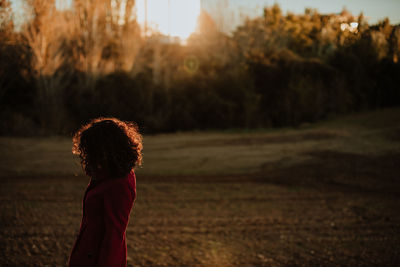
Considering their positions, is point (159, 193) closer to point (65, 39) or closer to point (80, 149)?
point (80, 149)

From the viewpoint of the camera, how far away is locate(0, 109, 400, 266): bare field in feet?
15.1

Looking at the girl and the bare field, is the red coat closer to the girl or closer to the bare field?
the girl

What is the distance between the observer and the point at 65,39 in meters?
19.8

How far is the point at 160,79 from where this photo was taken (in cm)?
2172

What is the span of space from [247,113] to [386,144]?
8.34 metres

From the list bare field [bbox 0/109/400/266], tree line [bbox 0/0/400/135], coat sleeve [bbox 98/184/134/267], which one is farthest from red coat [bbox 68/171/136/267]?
tree line [bbox 0/0/400/135]

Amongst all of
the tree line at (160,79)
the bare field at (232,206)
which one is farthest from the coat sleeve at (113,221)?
the tree line at (160,79)

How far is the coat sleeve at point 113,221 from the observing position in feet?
6.45

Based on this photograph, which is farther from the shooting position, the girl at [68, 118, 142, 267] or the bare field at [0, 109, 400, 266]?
the bare field at [0, 109, 400, 266]

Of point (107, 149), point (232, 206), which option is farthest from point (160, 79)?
point (107, 149)

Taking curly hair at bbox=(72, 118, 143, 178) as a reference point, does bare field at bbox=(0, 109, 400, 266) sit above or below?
below

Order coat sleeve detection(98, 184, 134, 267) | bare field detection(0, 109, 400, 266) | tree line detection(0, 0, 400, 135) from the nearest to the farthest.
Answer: coat sleeve detection(98, 184, 134, 267), bare field detection(0, 109, 400, 266), tree line detection(0, 0, 400, 135)

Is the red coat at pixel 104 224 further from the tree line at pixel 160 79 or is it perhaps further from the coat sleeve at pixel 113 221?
the tree line at pixel 160 79

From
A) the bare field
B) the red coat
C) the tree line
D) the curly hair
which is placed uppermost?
the tree line
